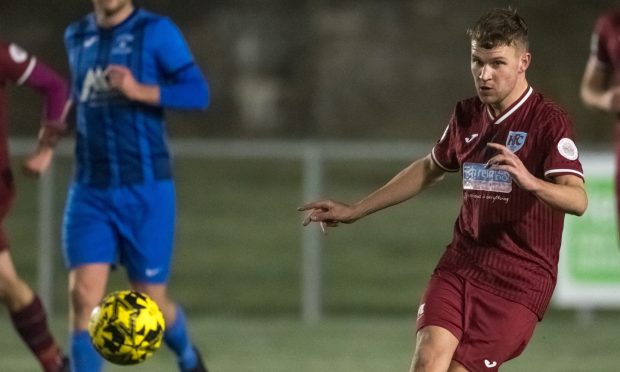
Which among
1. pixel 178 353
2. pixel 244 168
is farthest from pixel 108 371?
pixel 244 168

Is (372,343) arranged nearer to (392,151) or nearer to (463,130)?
(392,151)

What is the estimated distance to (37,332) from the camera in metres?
8.00

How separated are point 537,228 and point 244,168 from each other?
48.1 feet

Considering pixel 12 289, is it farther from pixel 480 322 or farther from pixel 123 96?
pixel 480 322

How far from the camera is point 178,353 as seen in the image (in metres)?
8.09

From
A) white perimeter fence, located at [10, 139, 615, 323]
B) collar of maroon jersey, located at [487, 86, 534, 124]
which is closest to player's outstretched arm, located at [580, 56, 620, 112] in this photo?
collar of maroon jersey, located at [487, 86, 534, 124]

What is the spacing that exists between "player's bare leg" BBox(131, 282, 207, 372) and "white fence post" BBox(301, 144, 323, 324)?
14.5ft

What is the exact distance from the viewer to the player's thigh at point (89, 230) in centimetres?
766

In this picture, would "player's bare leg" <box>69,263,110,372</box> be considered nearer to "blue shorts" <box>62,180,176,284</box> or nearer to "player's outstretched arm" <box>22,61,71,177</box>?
"blue shorts" <box>62,180,176,284</box>

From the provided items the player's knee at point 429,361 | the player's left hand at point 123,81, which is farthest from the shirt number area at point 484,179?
the player's left hand at point 123,81

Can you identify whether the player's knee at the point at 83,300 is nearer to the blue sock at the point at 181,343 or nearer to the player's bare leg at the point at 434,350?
the blue sock at the point at 181,343

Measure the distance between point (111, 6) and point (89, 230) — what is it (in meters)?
1.08

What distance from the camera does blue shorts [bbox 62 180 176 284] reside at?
A: 768 centimetres

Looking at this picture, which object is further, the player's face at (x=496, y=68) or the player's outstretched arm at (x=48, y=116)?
the player's outstretched arm at (x=48, y=116)
